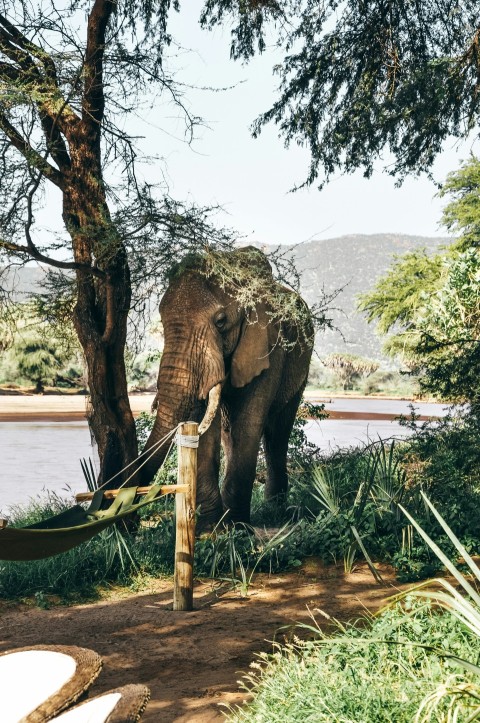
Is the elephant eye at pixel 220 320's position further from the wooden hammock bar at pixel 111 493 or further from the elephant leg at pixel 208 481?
the wooden hammock bar at pixel 111 493

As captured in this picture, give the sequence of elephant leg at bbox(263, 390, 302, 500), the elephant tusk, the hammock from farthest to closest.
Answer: elephant leg at bbox(263, 390, 302, 500)
the elephant tusk
the hammock

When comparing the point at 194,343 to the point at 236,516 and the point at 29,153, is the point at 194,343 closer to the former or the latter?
the point at 236,516

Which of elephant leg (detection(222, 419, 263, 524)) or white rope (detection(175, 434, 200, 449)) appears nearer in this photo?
white rope (detection(175, 434, 200, 449))

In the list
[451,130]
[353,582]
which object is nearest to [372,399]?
[451,130]

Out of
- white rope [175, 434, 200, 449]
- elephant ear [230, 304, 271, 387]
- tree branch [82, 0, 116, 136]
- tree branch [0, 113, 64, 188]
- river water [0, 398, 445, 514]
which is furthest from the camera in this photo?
river water [0, 398, 445, 514]

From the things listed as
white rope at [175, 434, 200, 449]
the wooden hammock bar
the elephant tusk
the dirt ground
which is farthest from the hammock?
the elephant tusk

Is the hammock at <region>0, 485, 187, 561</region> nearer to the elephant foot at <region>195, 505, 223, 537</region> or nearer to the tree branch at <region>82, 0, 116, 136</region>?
the elephant foot at <region>195, 505, 223, 537</region>

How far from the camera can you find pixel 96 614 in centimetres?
623

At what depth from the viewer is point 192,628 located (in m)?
5.79

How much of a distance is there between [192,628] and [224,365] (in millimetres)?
2735

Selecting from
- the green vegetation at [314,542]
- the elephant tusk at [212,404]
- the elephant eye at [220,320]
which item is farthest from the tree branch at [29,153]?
the green vegetation at [314,542]

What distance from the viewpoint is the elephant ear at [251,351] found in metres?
8.24

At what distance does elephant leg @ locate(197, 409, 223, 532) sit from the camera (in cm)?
802

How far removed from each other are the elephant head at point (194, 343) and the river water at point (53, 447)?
9.16 feet
